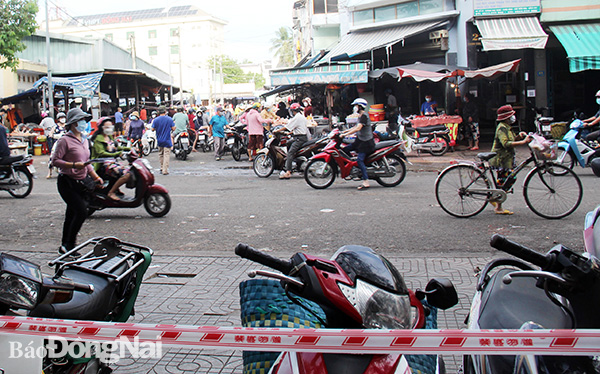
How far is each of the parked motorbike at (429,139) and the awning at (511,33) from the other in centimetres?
294

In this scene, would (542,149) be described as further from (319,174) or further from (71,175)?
(71,175)

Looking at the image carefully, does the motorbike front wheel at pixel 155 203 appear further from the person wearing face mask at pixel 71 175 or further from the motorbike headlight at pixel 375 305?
the motorbike headlight at pixel 375 305

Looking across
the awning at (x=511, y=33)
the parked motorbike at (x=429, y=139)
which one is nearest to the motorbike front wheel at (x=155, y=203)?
the parked motorbike at (x=429, y=139)

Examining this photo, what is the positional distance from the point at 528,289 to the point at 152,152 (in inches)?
878

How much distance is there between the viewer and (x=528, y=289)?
2.56m

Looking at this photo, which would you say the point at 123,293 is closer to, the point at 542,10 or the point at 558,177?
the point at 558,177

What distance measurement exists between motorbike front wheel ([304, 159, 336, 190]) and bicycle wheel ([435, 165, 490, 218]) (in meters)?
3.68

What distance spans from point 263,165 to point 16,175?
18.5ft

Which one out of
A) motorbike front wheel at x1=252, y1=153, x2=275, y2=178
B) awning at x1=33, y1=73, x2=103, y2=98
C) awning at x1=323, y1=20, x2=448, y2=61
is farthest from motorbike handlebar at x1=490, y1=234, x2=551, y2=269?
awning at x1=33, y1=73, x2=103, y2=98

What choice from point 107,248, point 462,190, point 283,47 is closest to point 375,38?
point 462,190

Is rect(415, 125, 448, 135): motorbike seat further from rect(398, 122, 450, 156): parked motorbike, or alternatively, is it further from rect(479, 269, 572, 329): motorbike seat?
rect(479, 269, 572, 329): motorbike seat

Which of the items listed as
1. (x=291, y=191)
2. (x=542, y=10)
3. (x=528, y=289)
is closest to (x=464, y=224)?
(x=291, y=191)

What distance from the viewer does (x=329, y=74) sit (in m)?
20.1

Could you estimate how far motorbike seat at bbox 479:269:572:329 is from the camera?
92.7 inches
